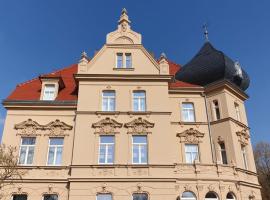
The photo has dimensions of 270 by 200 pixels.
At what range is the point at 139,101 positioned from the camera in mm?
22656

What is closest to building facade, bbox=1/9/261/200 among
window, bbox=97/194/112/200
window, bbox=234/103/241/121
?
window, bbox=97/194/112/200

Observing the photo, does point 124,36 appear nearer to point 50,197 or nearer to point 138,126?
point 138,126

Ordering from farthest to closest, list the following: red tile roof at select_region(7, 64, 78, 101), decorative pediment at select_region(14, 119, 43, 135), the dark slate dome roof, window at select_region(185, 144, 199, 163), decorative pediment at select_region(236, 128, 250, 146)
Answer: the dark slate dome roof → red tile roof at select_region(7, 64, 78, 101) → decorative pediment at select_region(236, 128, 250, 146) → window at select_region(185, 144, 199, 163) → decorative pediment at select_region(14, 119, 43, 135)

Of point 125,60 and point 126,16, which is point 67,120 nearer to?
point 125,60

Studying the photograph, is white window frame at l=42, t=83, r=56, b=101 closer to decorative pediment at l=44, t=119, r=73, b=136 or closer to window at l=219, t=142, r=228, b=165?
decorative pediment at l=44, t=119, r=73, b=136

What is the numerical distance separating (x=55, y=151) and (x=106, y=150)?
12.2 feet

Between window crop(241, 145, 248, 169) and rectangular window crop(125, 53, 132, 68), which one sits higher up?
rectangular window crop(125, 53, 132, 68)

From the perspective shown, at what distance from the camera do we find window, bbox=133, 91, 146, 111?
73.4ft

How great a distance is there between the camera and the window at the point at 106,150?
2048 centimetres

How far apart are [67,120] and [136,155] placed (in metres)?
5.84

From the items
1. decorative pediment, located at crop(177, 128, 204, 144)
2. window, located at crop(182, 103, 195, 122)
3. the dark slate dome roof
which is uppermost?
the dark slate dome roof

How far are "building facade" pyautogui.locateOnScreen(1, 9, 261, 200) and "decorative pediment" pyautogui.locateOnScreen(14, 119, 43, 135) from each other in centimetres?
7

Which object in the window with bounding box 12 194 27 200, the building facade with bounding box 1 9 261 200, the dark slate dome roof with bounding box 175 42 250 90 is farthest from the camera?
the dark slate dome roof with bounding box 175 42 250 90

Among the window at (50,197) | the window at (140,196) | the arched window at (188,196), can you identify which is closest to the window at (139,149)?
the window at (140,196)
